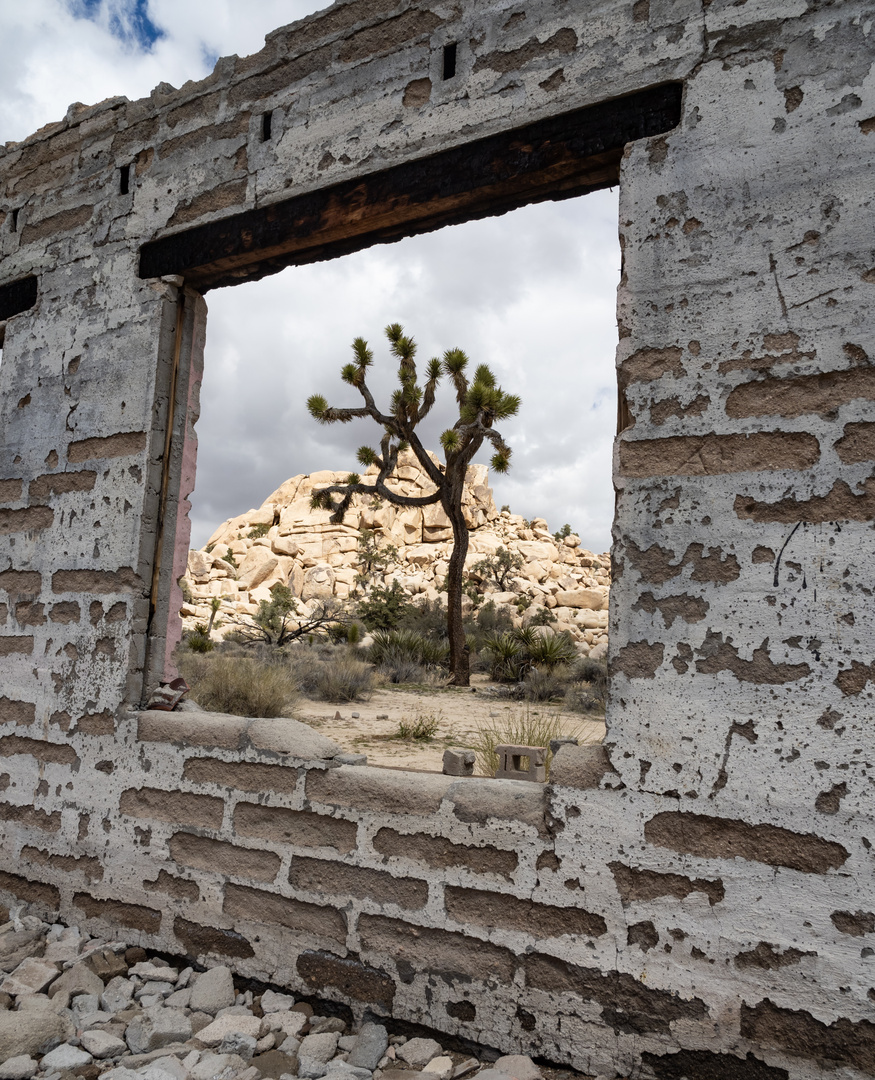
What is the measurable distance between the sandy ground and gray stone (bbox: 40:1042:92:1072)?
305 cm

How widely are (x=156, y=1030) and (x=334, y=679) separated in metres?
7.19

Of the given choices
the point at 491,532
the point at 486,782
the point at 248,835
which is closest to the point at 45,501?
the point at 248,835

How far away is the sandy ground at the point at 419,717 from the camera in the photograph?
20.4 feet

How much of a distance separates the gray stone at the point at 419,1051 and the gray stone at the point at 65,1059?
941mm

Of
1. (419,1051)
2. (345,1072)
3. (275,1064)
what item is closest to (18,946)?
(275,1064)

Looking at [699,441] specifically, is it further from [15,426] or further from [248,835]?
[15,426]

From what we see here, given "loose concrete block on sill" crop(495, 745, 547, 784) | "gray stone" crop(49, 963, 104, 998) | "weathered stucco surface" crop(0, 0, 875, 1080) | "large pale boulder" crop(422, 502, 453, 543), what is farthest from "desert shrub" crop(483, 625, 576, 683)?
"large pale boulder" crop(422, 502, 453, 543)

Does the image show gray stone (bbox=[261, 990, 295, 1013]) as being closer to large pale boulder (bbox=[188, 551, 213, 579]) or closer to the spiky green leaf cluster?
the spiky green leaf cluster

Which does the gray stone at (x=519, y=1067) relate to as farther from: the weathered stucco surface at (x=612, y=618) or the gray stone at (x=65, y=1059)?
the gray stone at (x=65, y=1059)

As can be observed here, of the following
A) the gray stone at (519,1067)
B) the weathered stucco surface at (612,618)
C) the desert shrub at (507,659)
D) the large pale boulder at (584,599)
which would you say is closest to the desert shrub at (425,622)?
the desert shrub at (507,659)

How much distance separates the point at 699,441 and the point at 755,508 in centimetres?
25

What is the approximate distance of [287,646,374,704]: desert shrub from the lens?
936 centimetres

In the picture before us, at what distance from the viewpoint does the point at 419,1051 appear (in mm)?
2152

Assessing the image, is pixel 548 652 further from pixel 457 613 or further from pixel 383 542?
pixel 383 542
